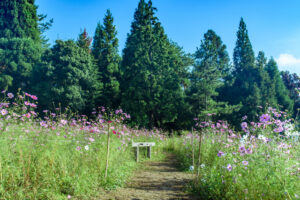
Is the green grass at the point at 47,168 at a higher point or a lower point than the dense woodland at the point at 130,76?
lower

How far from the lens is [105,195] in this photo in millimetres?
3664

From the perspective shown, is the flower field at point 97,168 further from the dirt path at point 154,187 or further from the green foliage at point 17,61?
the green foliage at point 17,61

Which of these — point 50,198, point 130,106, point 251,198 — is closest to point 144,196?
point 50,198

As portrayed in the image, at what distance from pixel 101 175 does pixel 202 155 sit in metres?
2.87

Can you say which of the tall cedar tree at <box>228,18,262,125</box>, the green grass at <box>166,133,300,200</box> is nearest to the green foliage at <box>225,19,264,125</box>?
the tall cedar tree at <box>228,18,262,125</box>

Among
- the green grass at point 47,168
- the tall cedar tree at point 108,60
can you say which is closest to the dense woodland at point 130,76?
the tall cedar tree at point 108,60

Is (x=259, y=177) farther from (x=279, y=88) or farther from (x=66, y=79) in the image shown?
(x=279, y=88)

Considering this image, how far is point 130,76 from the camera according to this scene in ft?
60.2

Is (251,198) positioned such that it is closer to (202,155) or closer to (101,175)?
(101,175)

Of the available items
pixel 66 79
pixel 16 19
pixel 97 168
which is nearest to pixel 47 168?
pixel 97 168

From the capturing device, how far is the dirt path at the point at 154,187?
12.2ft

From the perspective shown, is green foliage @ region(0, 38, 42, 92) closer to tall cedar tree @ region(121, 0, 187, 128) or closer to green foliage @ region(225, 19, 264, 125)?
tall cedar tree @ region(121, 0, 187, 128)

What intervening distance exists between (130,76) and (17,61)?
1059cm

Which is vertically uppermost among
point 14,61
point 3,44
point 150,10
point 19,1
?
point 19,1
